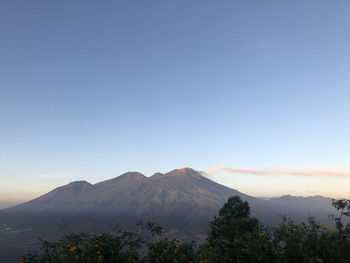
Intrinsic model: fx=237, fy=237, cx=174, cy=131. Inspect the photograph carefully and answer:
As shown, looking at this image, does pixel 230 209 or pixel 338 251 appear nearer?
pixel 338 251

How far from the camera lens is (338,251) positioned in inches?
407

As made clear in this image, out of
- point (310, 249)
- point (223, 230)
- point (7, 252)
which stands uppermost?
point (310, 249)

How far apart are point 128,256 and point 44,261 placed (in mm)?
3825

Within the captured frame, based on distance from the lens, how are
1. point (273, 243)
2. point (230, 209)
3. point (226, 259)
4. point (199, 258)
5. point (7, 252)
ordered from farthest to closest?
point (7, 252) < point (230, 209) < point (226, 259) < point (273, 243) < point (199, 258)

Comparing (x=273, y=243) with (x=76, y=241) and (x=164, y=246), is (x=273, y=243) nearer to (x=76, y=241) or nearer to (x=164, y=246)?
(x=164, y=246)

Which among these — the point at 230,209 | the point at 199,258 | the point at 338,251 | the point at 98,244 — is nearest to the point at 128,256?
the point at 98,244

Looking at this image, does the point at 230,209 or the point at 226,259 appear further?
the point at 230,209

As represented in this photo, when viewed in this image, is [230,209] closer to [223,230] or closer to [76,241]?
[223,230]

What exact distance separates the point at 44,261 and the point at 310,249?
12549mm

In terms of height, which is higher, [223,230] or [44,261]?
[44,261]

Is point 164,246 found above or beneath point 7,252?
above

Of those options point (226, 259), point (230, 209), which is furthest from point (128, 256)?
point (230, 209)

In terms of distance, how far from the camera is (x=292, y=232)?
12312mm

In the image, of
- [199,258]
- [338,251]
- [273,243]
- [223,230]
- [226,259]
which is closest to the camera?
[338,251]
